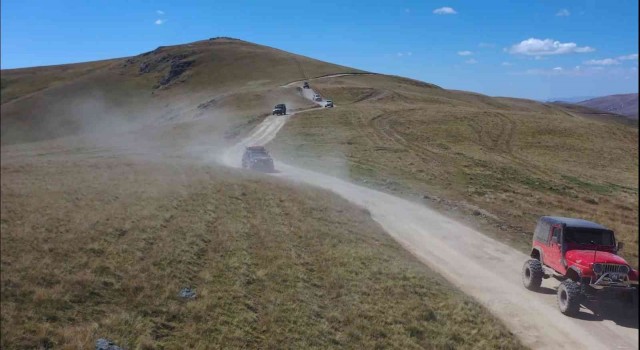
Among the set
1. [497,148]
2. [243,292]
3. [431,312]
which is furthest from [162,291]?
[497,148]

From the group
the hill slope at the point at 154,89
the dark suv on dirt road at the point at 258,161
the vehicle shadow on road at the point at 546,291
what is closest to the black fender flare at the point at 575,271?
the vehicle shadow on road at the point at 546,291

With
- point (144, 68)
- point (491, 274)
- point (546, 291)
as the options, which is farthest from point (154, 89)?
point (546, 291)

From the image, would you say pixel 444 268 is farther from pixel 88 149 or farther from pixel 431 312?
pixel 88 149

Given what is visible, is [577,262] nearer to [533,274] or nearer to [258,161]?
[533,274]

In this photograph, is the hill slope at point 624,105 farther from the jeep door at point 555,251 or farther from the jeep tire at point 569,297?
the jeep door at point 555,251

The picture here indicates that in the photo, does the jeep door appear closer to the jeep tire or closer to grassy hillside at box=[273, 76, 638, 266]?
the jeep tire

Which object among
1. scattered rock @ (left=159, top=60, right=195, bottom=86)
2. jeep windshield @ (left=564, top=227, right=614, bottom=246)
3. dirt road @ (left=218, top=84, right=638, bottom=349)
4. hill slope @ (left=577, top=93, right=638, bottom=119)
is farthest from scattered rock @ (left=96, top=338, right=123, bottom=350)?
scattered rock @ (left=159, top=60, right=195, bottom=86)
